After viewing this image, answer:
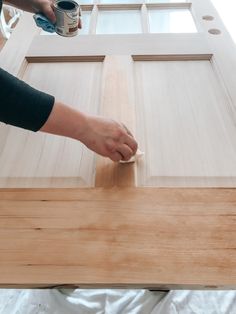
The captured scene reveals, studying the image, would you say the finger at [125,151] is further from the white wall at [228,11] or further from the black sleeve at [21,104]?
the white wall at [228,11]

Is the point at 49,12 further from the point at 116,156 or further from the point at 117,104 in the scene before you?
the point at 116,156

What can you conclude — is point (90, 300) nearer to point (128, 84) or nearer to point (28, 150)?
point (28, 150)

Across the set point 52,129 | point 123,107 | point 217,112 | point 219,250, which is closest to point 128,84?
point 123,107

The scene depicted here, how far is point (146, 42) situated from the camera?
0.93 m

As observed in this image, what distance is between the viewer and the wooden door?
43cm

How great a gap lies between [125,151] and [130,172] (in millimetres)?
43

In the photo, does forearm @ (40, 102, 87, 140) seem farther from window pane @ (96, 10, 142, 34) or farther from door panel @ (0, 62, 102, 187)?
window pane @ (96, 10, 142, 34)

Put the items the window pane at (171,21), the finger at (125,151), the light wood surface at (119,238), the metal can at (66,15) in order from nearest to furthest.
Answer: the light wood surface at (119,238)
the finger at (125,151)
the metal can at (66,15)
the window pane at (171,21)

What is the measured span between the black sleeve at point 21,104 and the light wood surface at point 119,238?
13 cm

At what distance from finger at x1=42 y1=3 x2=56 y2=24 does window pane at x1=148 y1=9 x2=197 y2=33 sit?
372mm

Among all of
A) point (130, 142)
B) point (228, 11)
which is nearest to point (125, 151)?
point (130, 142)

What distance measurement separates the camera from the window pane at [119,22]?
41.1 inches

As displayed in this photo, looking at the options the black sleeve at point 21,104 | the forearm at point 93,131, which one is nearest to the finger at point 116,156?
the forearm at point 93,131

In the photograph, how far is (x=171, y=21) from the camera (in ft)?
3.55
